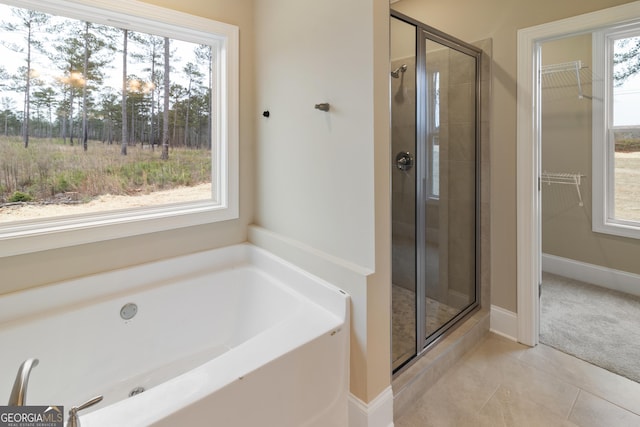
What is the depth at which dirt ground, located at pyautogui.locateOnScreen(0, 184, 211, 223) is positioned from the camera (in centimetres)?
159

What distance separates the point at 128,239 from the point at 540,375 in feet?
8.01

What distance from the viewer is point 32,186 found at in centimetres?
163

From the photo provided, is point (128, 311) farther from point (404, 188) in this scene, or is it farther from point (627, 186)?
point (627, 186)

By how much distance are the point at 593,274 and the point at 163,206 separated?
375cm

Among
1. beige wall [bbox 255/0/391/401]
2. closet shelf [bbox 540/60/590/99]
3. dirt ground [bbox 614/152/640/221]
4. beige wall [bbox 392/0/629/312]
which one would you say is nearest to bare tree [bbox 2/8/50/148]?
beige wall [bbox 255/0/391/401]

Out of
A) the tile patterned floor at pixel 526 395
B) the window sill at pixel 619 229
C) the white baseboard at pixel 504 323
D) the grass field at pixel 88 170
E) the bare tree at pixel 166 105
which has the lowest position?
the tile patterned floor at pixel 526 395

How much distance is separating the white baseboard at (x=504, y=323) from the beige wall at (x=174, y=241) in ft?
6.03

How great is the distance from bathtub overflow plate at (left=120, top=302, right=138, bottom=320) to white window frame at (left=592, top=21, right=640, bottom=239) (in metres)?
3.82

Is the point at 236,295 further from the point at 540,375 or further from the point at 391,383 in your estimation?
the point at 540,375

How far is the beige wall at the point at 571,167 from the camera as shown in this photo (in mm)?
3016

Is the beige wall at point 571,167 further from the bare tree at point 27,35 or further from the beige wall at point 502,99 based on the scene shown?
the bare tree at point 27,35

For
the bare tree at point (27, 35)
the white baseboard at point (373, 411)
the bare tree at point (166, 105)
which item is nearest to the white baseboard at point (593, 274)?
the white baseboard at point (373, 411)

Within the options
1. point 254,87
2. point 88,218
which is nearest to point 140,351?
point 88,218

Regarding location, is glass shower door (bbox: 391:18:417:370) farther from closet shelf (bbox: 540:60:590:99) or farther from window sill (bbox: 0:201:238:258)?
closet shelf (bbox: 540:60:590:99)
